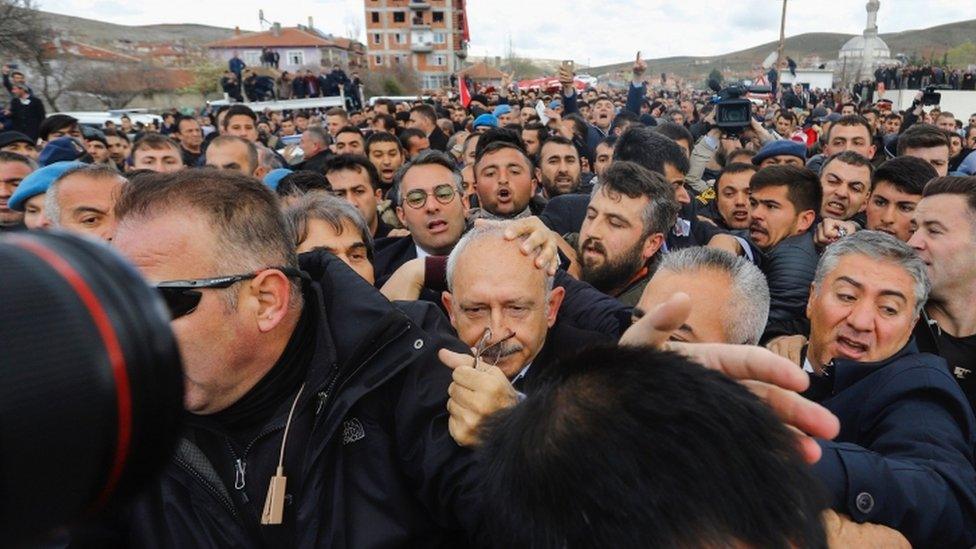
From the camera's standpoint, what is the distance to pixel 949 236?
2859 mm

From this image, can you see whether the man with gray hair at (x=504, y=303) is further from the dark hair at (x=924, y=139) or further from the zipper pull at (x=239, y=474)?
the dark hair at (x=924, y=139)

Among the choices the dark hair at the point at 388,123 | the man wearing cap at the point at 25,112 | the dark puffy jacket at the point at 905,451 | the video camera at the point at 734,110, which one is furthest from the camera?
the man wearing cap at the point at 25,112

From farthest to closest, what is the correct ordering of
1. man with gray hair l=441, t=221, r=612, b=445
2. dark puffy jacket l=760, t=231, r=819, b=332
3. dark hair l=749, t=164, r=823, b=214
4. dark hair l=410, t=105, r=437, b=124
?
dark hair l=410, t=105, r=437, b=124 → dark hair l=749, t=164, r=823, b=214 → dark puffy jacket l=760, t=231, r=819, b=332 → man with gray hair l=441, t=221, r=612, b=445

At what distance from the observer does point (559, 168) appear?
618 cm

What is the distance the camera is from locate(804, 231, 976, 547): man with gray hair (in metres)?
1.41

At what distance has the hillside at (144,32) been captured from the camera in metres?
103

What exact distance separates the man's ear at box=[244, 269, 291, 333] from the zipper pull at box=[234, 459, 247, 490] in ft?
1.17

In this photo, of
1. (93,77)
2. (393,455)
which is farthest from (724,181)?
(93,77)

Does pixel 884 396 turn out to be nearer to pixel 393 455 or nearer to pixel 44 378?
pixel 393 455

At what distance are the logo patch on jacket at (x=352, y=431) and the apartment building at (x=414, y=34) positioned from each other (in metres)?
78.8

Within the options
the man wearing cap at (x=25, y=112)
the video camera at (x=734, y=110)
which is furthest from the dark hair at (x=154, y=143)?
the man wearing cap at (x=25, y=112)

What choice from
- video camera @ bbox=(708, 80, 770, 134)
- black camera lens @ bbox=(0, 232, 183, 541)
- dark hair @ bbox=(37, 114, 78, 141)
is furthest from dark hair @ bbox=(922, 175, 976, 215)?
dark hair @ bbox=(37, 114, 78, 141)

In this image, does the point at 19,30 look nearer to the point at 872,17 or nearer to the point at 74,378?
the point at 74,378

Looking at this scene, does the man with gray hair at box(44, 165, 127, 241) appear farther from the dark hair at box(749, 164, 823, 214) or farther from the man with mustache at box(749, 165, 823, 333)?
the dark hair at box(749, 164, 823, 214)
